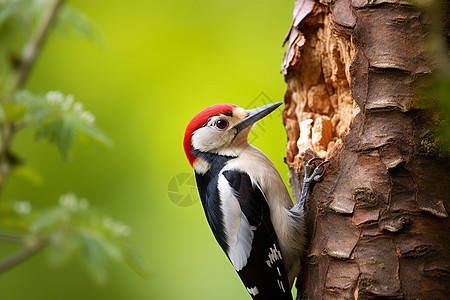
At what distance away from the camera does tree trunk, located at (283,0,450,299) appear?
4.18 ft

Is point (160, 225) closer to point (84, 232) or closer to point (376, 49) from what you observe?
point (84, 232)

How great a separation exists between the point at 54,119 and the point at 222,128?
2.18 ft

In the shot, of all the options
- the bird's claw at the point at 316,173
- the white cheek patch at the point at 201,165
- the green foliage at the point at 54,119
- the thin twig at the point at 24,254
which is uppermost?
the green foliage at the point at 54,119

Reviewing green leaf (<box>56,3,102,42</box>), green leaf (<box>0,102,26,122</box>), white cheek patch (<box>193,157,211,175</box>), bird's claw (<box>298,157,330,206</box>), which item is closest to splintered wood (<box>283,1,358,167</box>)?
bird's claw (<box>298,157,330,206</box>)

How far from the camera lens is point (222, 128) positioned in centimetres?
194

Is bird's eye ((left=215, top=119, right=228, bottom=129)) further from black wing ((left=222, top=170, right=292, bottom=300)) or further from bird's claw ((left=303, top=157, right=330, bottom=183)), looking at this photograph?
bird's claw ((left=303, top=157, right=330, bottom=183))

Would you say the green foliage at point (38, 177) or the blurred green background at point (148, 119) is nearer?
the green foliage at point (38, 177)

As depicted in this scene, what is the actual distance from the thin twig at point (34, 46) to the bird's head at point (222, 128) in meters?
0.67

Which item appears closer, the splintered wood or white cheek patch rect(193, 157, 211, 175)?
the splintered wood

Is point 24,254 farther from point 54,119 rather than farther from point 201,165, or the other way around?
point 201,165

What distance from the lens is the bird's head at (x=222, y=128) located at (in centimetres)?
193

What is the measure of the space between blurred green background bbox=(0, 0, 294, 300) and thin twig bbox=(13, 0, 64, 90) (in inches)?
52.0

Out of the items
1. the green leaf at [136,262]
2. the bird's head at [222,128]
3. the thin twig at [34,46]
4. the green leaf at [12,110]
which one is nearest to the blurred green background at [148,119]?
the bird's head at [222,128]

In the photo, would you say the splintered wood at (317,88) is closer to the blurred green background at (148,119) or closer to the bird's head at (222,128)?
the bird's head at (222,128)
